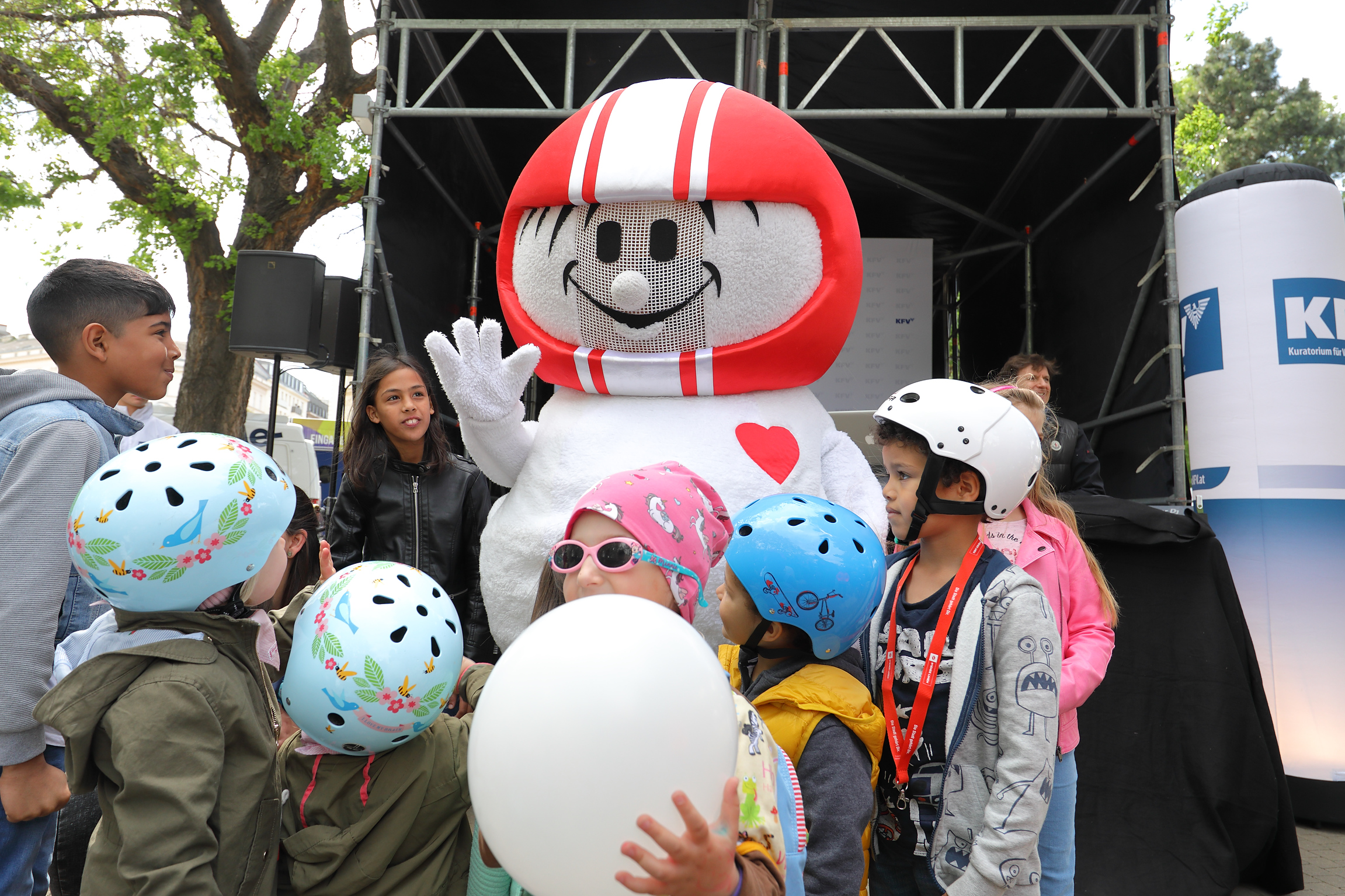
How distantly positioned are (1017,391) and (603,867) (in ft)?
7.41

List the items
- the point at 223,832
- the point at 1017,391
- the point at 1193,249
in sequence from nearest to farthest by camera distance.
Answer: the point at 223,832 → the point at 1017,391 → the point at 1193,249

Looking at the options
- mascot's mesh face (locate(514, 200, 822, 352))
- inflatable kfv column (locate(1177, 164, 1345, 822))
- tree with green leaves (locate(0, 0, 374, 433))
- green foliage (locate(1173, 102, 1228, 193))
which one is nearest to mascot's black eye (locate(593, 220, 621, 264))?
mascot's mesh face (locate(514, 200, 822, 352))

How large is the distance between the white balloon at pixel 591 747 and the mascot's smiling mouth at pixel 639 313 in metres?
1.55

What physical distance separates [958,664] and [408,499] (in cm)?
Answer: 199

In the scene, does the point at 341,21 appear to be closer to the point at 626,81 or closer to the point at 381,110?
the point at 626,81

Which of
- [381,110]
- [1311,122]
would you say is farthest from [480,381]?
[1311,122]

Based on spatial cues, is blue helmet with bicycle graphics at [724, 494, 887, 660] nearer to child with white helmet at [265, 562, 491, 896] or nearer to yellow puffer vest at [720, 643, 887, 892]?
yellow puffer vest at [720, 643, 887, 892]

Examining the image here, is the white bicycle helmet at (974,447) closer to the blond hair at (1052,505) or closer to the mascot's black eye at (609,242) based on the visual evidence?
the blond hair at (1052,505)

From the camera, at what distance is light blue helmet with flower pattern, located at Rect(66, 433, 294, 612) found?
1.33 metres

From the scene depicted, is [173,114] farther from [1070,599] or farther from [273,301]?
[1070,599]

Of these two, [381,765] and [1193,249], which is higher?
[1193,249]

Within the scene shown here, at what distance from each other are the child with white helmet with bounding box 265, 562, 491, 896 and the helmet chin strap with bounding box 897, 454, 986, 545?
98 cm

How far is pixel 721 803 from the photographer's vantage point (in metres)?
0.95

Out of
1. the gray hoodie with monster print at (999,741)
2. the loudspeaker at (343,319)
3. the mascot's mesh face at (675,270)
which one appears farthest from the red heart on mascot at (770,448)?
the loudspeaker at (343,319)
